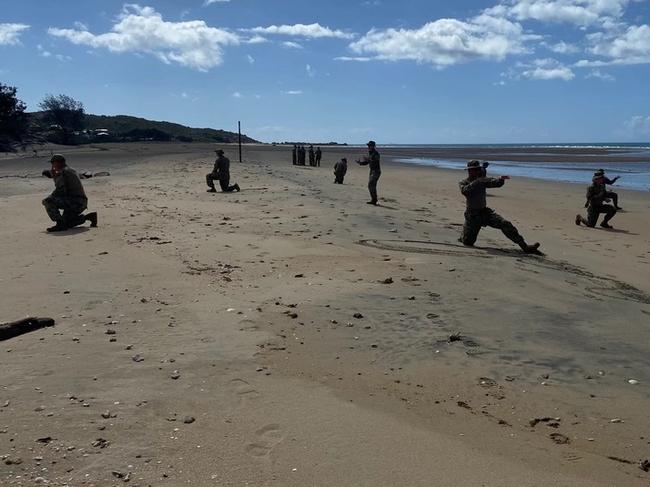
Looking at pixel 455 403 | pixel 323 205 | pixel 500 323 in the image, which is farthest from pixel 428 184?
pixel 455 403

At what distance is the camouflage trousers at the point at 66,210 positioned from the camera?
40.2ft

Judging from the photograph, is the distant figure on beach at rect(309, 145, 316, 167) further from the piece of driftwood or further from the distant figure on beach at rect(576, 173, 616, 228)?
the piece of driftwood

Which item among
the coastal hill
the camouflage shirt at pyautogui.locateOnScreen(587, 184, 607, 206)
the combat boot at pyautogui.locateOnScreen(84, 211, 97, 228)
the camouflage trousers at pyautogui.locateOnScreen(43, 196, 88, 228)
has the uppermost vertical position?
the coastal hill

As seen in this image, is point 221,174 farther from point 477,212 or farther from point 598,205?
point 598,205

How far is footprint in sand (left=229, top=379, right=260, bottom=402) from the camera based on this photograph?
4488 mm

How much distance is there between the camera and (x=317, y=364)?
207 inches

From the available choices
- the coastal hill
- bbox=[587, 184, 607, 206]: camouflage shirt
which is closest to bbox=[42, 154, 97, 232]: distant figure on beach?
bbox=[587, 184, 607, 206]: camouflage shirt

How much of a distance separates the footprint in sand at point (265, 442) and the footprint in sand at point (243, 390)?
18.7 inches

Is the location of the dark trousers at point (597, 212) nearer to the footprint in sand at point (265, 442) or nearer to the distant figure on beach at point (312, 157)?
the footprint in sand at point (265, 442)

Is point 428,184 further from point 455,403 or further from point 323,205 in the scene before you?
point 455,403

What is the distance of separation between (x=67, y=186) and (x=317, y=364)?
9281 millimetres

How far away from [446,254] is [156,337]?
5816 mm

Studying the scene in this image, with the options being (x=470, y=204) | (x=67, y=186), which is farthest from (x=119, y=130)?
(x=470, y=204)

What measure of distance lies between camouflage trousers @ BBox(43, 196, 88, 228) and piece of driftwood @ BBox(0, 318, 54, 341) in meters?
6.85
